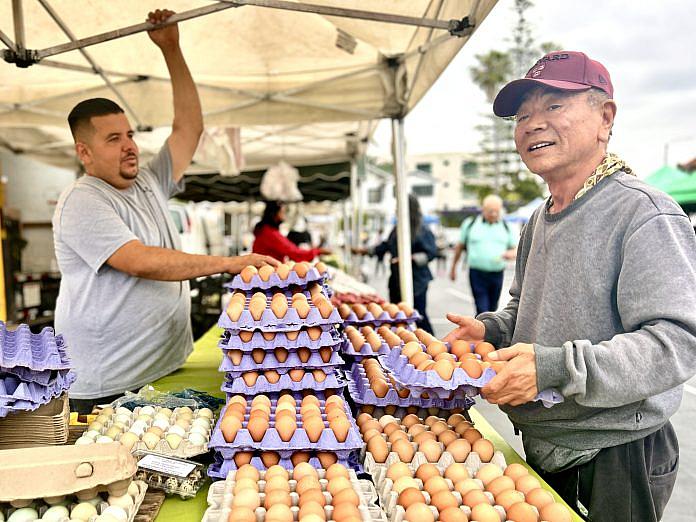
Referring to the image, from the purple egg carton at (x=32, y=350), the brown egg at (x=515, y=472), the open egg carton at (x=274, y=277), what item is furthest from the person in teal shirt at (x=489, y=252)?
the purple egg carton at (x=32, y=350)

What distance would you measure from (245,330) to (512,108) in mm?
1268

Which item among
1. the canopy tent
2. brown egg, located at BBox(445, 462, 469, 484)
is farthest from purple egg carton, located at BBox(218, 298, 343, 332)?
the canopy tent

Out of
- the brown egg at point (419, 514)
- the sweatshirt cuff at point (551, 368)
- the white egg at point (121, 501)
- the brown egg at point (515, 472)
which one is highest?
the sweatshirt cuff at point (551, 368)

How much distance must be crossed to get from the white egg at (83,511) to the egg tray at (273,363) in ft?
2.43

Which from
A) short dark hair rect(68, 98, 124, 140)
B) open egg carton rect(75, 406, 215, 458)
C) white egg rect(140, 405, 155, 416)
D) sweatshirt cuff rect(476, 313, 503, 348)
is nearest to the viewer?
open egg carton rect(75, 406, 215, 458)

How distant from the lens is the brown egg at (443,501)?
1.38 meters

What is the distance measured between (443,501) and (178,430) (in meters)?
0.94

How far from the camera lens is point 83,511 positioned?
4.32 feet

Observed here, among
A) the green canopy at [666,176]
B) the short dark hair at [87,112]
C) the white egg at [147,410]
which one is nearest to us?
the white egg at [147,410]

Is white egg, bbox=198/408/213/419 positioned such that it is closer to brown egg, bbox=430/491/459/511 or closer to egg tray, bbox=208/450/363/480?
egg tray, bbox=208/450/363/480

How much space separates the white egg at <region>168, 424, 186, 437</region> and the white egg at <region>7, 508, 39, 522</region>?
526 mm

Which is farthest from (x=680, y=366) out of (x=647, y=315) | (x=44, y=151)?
(x=44, y=151)

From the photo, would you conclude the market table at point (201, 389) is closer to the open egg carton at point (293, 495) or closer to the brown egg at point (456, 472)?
the open egg carton at point (293, 495)

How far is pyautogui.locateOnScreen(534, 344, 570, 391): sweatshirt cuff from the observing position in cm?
152
